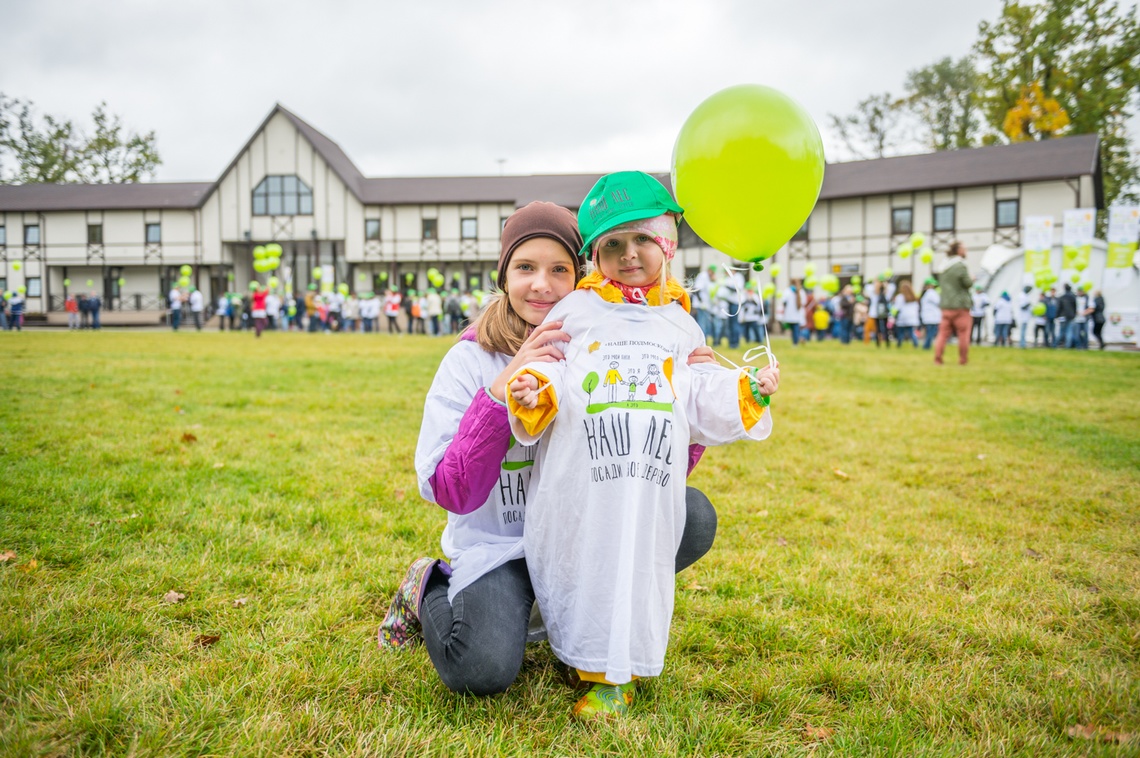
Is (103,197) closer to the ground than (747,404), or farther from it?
farther from it

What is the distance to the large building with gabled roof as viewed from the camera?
3359 centimetres

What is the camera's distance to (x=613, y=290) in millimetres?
2031

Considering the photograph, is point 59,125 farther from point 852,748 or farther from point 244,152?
point 852,748

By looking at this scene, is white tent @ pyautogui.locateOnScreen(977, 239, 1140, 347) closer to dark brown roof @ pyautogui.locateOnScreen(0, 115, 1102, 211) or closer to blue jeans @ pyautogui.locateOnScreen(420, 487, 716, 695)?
dark brown roof @ pyautogui.locateOnScreen(0, 115, 1102, 211)

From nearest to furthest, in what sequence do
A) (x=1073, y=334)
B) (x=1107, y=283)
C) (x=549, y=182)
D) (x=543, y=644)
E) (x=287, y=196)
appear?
(x=543, y=644), (x=1073, y=334), (x=1107, y=283), (x=287, y=196), (x=549, y=182)

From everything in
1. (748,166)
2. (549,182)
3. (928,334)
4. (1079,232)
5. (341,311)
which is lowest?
(928,334)

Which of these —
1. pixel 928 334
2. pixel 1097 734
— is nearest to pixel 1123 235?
pixel 928 334

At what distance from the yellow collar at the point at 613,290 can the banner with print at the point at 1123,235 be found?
2308 cm

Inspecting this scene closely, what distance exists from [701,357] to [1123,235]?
23678mm

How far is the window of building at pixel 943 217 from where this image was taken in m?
27.8

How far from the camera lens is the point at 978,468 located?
5.02 metres

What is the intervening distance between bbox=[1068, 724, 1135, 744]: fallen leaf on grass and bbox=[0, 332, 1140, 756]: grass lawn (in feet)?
0.03

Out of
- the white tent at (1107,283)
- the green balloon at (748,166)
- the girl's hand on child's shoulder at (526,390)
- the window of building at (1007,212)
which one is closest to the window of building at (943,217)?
the window of building at (1007,212)

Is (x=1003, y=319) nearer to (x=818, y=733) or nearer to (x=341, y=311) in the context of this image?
(x=818, y=733)
